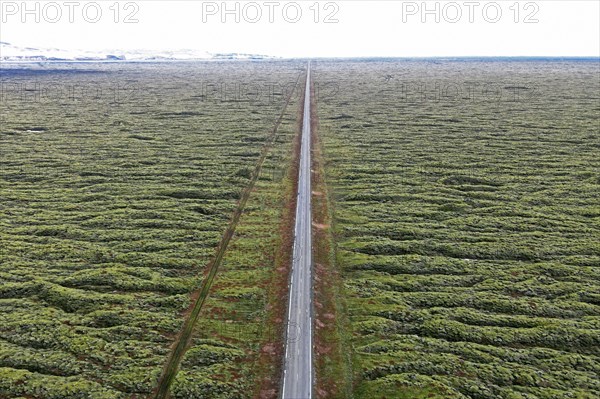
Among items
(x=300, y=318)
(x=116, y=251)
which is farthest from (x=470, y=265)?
(x=116, y=251)

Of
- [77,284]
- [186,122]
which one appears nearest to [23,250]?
[77,284]

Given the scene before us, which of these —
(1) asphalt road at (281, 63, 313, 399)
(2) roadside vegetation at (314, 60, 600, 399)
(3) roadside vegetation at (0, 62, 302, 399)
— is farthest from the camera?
(3) roadside vegetation at (0, 62, 302, 399)

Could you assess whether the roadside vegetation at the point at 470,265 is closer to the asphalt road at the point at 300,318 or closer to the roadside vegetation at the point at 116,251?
the asphalt road at the point at 300,318

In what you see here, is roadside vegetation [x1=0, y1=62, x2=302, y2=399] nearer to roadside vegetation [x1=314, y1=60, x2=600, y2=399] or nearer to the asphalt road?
the asphalt road

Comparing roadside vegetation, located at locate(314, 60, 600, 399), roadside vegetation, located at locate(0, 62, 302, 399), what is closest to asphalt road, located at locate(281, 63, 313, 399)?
roadside vegetation, located at locate(0, 62, 302, 399)

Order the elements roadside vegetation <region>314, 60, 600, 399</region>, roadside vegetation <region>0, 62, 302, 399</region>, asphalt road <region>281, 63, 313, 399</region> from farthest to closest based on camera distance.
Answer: roadside vegetation <region>0, 62, 302, 399</region>, roadside vegetation <region>314, 60, 600, 399</region>, asphalt road <region>281, 63, 313, 399</region>

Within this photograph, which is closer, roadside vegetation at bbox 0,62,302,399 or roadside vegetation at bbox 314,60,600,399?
roadside vegetation at bbox 314,60,600,399
